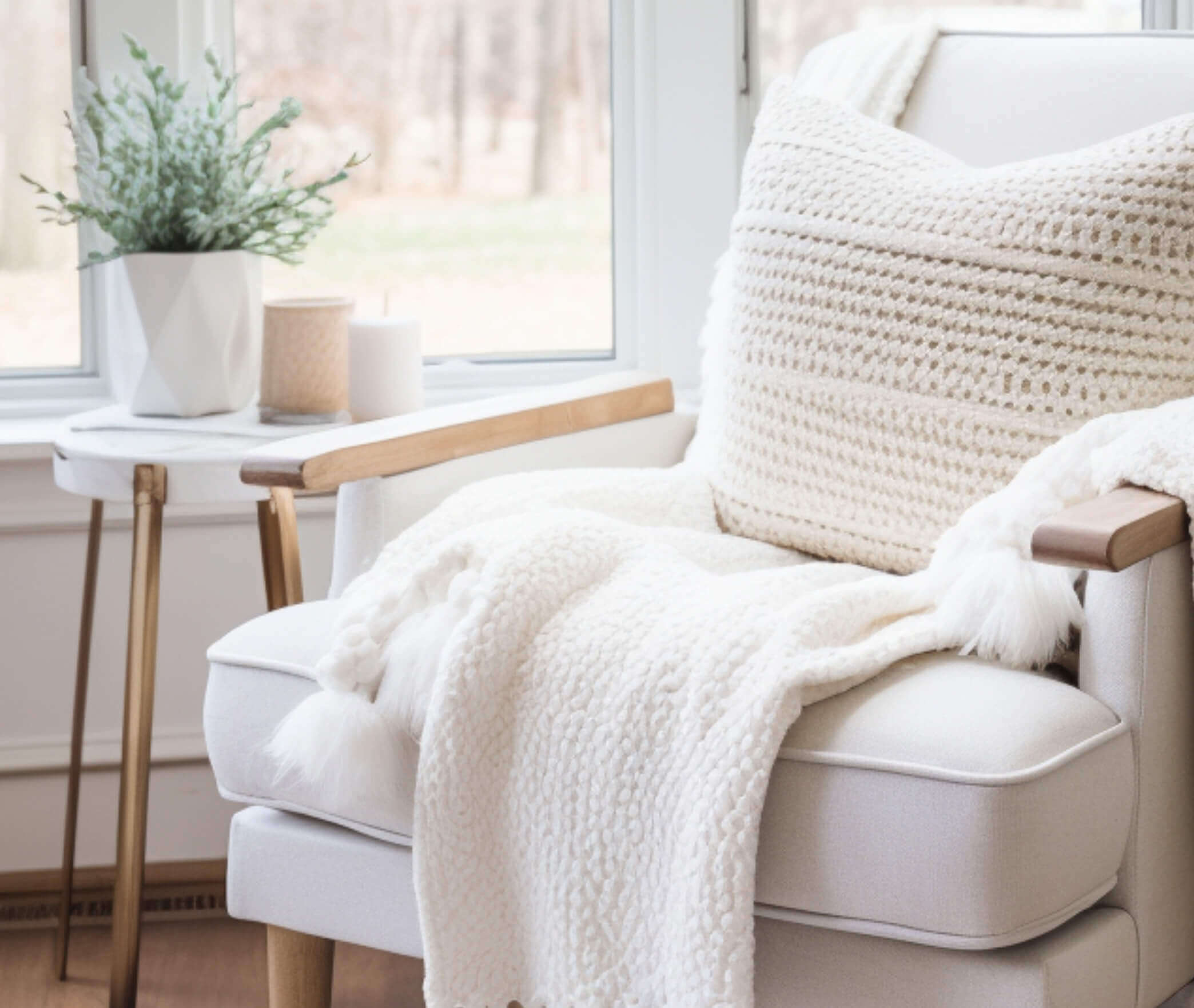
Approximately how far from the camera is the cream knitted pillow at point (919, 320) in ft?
4.28

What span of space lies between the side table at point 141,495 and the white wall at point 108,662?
27 cm

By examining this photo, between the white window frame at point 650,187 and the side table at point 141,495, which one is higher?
the white window frame at point 650,187

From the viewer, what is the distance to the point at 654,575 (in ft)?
4.08

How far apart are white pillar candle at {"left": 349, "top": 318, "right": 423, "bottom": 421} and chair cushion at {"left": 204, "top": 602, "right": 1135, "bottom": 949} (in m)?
0.76

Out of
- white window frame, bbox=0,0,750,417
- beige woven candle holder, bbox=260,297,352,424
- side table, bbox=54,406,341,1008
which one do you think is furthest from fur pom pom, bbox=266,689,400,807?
white window frame, bbox=0,0,750,417

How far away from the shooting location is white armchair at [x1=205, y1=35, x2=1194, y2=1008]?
3.29ft

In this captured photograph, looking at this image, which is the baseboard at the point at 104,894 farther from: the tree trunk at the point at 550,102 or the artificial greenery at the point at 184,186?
the tree trunk at the point at 550,102

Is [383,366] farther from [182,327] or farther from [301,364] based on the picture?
[182,327]

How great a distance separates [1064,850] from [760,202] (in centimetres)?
72

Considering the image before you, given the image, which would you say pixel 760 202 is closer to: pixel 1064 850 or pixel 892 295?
pixel 892 295

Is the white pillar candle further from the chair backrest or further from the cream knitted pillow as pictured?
the chair backrest

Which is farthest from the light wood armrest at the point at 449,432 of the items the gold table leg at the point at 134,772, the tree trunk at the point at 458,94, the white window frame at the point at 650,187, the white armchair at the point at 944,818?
the tree trunk at the point at 458,94

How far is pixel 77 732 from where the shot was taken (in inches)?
73.5

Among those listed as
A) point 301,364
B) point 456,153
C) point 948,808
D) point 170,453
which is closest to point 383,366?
point 301,364
